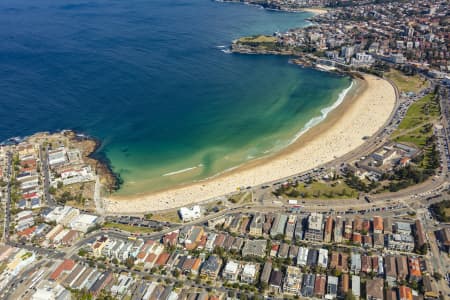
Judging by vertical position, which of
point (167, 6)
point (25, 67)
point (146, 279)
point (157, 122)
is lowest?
point (146, 279)

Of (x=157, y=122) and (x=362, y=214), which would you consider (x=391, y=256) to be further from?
(x=157, y=122)

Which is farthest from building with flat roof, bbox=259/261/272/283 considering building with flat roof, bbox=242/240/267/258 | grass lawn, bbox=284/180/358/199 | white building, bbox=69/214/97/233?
white building, bbox=69/214/97/233

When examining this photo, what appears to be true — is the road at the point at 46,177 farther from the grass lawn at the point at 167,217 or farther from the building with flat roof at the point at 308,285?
the building with flat roof at the point at 308,285

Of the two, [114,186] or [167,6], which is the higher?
[167,6]

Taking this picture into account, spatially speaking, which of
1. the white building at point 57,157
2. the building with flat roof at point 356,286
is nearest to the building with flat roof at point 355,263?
the building with flat roof at point 356,286

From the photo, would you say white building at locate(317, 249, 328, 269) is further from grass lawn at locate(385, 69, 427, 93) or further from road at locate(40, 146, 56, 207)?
grass lawn at locate(385, 69, 427, 93)

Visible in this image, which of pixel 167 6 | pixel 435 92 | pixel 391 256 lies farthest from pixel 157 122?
pixel 167 6
